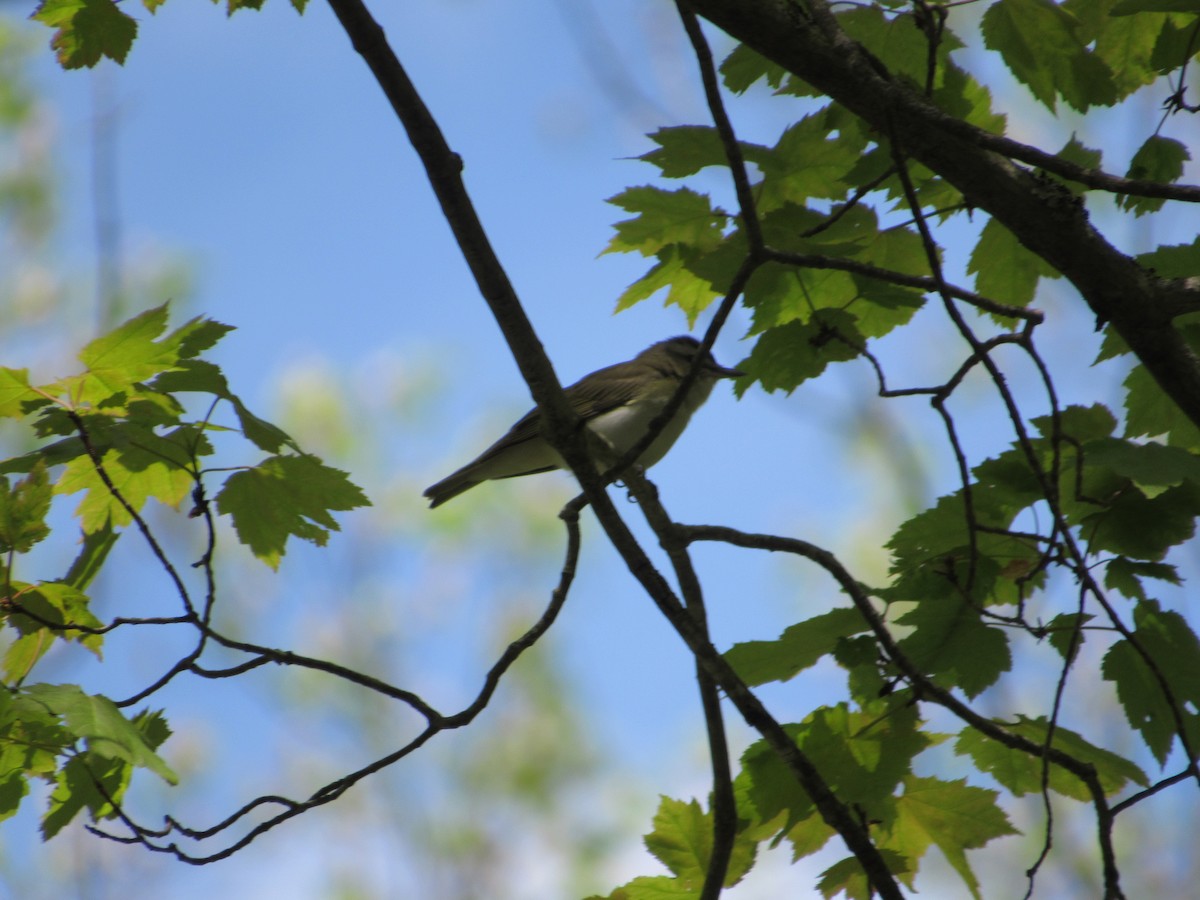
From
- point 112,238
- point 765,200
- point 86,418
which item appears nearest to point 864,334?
point 765,200

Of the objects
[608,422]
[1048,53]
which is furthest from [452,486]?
[1048,53]

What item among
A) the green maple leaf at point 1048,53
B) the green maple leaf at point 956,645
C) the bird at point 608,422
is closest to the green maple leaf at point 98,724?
the green maple leaf at point 956,645

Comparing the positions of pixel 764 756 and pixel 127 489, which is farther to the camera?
pixel 127 489

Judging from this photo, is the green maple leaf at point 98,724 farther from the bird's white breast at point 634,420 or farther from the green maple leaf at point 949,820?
the bird's white breast at point 634,420

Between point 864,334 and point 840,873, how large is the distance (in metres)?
1.45

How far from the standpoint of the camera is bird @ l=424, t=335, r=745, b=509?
5807 millimetres

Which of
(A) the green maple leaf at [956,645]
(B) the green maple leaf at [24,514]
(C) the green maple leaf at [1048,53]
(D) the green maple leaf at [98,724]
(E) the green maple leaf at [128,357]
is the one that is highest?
(E) the green maple leaf at [128,357]

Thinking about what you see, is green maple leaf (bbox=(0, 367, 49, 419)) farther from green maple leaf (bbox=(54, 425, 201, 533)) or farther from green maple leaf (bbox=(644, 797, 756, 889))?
green maple leaf (bbox=(644, 797, 756, 889))

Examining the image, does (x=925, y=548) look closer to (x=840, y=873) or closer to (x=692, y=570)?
(x=840, y=873)

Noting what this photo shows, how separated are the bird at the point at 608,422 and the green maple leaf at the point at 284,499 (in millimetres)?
2637

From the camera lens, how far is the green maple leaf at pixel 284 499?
2799 millimetres

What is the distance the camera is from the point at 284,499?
2.82 meters

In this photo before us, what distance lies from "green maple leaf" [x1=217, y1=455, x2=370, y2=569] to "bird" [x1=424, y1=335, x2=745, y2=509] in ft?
8.65

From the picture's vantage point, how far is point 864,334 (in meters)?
3.08
